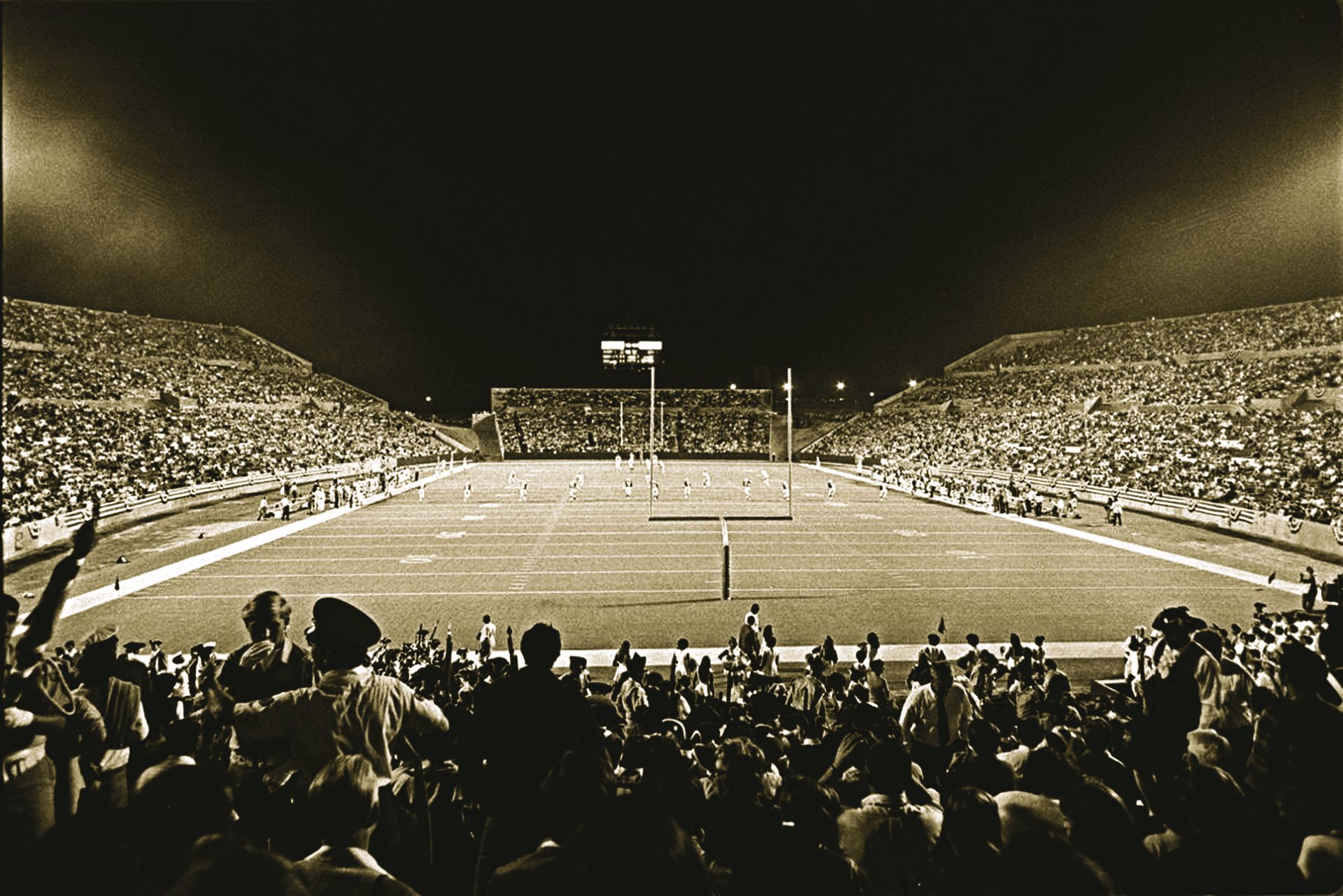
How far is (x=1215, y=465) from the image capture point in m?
34.5

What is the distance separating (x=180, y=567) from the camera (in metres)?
19.9

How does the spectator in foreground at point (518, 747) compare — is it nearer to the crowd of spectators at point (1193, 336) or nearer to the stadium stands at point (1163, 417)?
the stadium stands at point (1163, 417)

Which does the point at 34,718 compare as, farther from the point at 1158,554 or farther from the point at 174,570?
the point at 1158,554

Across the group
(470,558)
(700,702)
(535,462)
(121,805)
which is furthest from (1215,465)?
(535,462)

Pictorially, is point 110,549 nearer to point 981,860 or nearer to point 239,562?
point 239,562

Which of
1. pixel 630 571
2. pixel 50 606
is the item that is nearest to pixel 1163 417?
pixel 630 571

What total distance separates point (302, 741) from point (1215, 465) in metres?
42.3

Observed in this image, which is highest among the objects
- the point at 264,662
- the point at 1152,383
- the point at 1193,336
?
the point at 1193,336

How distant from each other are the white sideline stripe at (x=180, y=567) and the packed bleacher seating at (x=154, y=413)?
8.13 feet

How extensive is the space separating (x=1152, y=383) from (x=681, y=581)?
171ft

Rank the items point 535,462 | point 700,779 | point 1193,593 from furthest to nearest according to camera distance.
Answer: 1. point 535,462
2. point 1193,593
3. point 700,779

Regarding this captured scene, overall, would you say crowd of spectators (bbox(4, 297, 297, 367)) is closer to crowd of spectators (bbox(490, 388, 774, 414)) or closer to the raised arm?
crowd of spectators (bbox(490, 388, 774, 414))

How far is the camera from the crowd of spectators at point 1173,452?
1136 inches

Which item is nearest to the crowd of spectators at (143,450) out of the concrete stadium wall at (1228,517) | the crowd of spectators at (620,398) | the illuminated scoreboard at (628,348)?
the concrete stadium wall at (1228,517)
